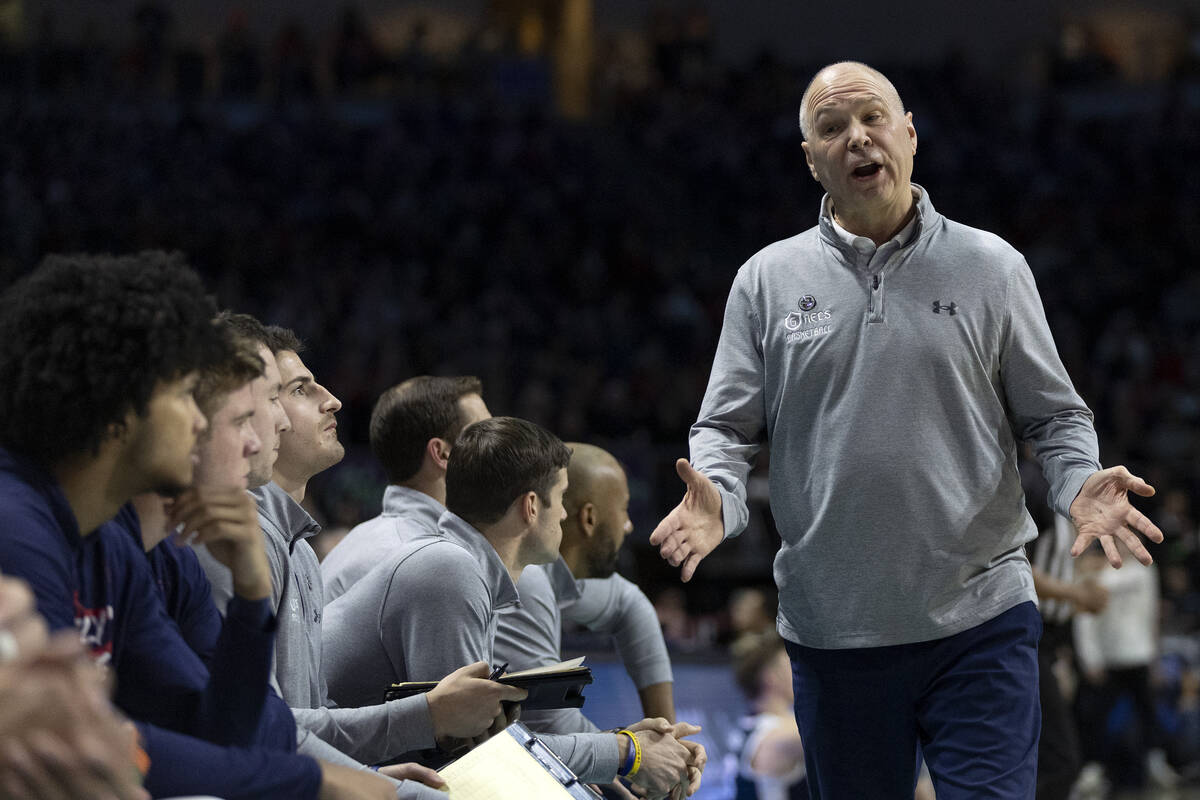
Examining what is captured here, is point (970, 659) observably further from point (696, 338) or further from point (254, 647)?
point (696, 338)

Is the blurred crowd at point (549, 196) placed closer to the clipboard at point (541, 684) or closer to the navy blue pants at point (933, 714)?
the navy blue pants at point (933, 714)

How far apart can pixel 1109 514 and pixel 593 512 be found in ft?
6.17

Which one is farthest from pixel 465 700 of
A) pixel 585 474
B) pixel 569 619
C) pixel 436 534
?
pixel 569 619

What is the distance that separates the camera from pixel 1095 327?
13.8 m

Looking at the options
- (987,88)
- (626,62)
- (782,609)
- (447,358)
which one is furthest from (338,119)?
(782,609)

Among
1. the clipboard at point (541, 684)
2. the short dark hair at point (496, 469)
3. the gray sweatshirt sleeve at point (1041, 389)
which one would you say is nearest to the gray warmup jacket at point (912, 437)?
the gray sweatshirt sleeve at point (1041, 389)

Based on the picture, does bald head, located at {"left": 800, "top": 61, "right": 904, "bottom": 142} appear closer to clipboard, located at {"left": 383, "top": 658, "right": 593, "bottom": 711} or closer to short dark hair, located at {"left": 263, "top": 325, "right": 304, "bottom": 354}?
clipboard, located at {"left": 383, "top": 658, "right": 593, "bottom": 711}

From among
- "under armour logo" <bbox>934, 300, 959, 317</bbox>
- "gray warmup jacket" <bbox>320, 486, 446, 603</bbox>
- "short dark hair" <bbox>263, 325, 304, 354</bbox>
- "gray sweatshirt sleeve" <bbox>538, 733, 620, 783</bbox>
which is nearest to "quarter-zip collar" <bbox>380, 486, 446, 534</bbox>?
"gray warmup jacket" <bbox>320, 486, 446, 603</bbox>

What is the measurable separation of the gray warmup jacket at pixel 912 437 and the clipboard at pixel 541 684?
0.46 meters

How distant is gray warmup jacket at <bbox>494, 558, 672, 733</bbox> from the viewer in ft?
12.4

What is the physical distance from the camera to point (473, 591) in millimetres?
3104

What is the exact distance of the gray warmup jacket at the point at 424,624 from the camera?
3.09m

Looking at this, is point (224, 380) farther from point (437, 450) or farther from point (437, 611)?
point (437, 450)

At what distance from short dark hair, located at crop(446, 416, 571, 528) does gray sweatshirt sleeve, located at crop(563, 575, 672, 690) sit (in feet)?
3.06
